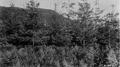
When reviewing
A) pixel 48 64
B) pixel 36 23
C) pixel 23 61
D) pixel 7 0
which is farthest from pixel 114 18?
pixel 7 0

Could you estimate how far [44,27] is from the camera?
269 inches

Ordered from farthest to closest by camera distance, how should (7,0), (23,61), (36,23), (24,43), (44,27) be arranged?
(7,0)
(24,43)
(44,27)
(36,23)
(23,61)

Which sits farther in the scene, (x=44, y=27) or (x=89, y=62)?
(x=44, y=27)

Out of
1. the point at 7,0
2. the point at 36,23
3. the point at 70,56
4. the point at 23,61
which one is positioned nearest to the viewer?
the point at 23,61

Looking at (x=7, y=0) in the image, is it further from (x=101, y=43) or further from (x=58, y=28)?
(x=101, y=43)

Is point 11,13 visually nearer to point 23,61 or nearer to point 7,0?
point 7,0

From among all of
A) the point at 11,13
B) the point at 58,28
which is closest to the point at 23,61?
the point at 58,28

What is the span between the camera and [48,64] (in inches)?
177

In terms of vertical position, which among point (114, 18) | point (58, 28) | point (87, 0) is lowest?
point (58, 28)

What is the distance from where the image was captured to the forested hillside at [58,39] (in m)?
4.55

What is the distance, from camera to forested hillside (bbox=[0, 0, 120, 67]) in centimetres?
455

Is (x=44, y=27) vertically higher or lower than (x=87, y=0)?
lower

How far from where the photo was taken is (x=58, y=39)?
7.57m

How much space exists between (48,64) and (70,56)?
970 mm
